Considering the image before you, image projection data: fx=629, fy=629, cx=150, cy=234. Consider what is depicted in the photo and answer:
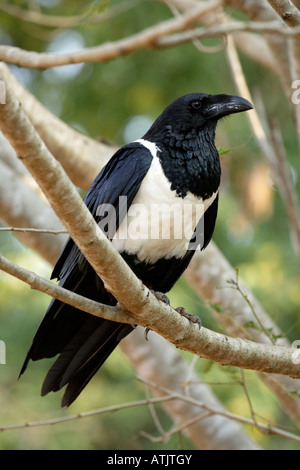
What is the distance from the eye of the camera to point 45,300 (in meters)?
7.18

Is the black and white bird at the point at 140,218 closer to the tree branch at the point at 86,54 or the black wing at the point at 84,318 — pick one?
the black wing at the point at 84,318

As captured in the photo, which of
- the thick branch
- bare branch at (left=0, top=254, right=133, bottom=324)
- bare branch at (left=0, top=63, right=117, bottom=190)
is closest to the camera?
bare branch at (left=0, top=254, right=133, bottom=324)

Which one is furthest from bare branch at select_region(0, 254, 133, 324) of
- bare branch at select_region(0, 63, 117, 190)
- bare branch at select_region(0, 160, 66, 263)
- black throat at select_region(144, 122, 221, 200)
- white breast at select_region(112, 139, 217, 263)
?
bare branch at select_region(0, 63, 117, 190)

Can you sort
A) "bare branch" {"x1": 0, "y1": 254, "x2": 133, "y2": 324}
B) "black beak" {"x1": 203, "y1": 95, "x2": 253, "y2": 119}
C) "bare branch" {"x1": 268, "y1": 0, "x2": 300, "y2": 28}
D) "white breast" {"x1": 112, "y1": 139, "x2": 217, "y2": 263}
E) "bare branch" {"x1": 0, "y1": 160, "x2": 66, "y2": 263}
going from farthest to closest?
1. "bare branch" {"x1": 0, "y1": 160, "x2": 66, "y2": 263}
2. "black beak" {"x1": 203, "y1": 95, "x2": 253, "y2": 119}
3. "white breast" {"x1": 112, "y1": 139, "x2": 217, "y2": 263}
4. "bare branch" {"x1": 268, "y1": 0, "x2": 300, "y2": 28}
5. "bare branch" {"x1": 0, "y1": 254, "x2": 133, "y2": 324}

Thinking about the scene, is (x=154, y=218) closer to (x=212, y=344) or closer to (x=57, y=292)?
(x=212, y=344)

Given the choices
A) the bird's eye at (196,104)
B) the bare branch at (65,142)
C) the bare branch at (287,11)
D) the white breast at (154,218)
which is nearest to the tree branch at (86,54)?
the bird's eye at (196,104)

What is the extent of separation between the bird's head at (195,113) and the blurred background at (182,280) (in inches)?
106

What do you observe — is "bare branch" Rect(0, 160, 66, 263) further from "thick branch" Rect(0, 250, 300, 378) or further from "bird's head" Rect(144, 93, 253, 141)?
"thick branch" Rect(0, 250, 300, 378)


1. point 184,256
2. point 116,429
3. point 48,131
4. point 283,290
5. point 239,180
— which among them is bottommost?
point 116,429

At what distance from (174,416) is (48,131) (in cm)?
260

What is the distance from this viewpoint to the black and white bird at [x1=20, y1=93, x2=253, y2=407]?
11.7ft

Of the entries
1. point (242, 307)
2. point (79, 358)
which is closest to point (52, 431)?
point (242, 307)
